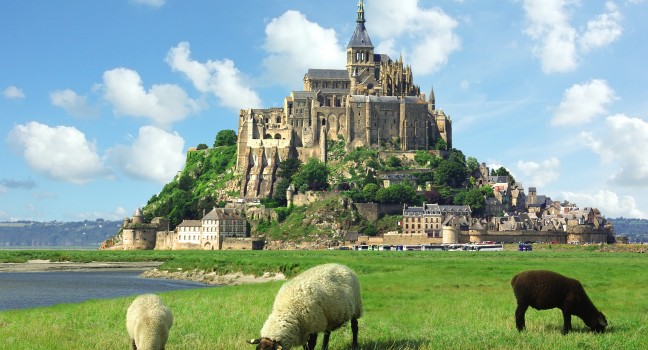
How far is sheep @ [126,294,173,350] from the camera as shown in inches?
846

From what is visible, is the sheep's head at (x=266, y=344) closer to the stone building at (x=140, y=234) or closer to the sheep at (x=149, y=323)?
the sheep at (x=149, y=323)

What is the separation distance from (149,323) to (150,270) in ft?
229

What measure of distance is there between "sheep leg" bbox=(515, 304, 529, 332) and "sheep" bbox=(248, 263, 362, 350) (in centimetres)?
507

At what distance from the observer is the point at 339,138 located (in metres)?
156

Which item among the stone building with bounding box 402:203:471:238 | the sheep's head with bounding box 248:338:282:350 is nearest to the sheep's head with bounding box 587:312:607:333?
the sheep's head with bounding box 248:338:282:350

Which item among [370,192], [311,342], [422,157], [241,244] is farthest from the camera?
[422,157]

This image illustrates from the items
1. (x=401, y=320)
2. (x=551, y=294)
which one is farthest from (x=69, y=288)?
(x=551, y=294)

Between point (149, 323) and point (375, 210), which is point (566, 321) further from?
point (375, 210)

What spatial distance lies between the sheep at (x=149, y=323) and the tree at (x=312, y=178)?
405 feet

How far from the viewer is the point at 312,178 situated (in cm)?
14750

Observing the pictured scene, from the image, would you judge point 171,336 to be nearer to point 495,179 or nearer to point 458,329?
point 458,329

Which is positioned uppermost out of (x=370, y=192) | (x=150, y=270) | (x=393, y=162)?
(x=393, y=162)

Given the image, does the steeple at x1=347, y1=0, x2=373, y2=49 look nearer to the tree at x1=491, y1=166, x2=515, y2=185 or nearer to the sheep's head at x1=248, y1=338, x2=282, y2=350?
the tree at x1=491, y1=166, x2=515, y2=185

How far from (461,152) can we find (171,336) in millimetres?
137030
